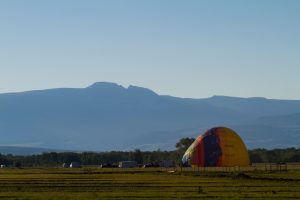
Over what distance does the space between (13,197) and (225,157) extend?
211 ft

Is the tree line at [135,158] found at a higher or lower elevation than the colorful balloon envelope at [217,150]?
higher

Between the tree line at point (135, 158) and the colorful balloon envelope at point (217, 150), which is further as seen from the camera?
the tree line at point (135, 158)

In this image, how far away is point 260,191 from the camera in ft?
166

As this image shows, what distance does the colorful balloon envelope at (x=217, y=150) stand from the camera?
4218 inches

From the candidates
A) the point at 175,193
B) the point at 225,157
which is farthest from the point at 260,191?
the point at 225,157

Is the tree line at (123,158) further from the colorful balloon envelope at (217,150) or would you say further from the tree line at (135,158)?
the colorful balloon envelope at (217,150)

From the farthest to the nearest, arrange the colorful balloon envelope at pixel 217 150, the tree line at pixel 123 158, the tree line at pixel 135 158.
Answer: the tree line at pixel 135 158, the tree line at pixel 123 158, the colorful balloon envelope at pixel 217 150

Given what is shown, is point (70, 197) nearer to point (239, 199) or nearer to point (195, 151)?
point (239, 199)

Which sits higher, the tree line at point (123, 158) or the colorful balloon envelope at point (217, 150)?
the tree line at point (123, 158)

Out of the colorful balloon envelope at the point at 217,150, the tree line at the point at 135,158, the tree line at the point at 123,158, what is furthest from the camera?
the tree line at the point at 135,158

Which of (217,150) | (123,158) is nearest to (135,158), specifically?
(123,158)

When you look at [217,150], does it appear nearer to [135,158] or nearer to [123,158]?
[135,158]

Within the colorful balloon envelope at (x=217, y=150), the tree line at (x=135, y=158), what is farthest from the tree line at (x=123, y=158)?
the colorful balloon envelope at (x=217, y=150)

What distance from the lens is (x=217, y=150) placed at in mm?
107188
